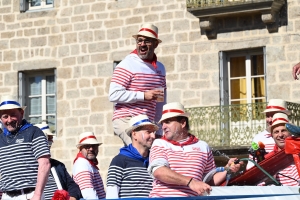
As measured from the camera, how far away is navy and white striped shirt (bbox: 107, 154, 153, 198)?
10.5m

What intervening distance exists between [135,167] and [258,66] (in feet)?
45.2

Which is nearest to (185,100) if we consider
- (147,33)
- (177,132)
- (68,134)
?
(68,134)

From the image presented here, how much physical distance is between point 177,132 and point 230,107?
14.5 m

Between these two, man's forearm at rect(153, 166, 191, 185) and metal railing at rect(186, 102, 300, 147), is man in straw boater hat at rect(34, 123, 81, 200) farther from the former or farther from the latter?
metal railing at rect(186, 102, 300, 147)

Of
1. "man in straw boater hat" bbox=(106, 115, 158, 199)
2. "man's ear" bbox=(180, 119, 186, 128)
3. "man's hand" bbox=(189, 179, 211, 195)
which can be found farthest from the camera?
"man in straw boater hat" bbox=(106, 115, 158, 199)

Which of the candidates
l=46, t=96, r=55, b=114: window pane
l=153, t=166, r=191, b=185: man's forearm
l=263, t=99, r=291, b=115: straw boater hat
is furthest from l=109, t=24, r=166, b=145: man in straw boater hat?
l=46, t=96, r=55, b=114: window pane

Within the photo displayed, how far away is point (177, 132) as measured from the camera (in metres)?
9.52

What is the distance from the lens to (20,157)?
33.8ft

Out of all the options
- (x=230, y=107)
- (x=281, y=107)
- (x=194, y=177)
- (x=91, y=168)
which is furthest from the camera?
(x=230, y=107)

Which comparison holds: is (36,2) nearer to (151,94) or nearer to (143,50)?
(143,50)

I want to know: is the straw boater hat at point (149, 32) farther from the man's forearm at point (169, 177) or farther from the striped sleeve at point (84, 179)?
the striped sleeve at point (84, 179)

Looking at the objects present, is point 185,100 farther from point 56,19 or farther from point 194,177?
point 194,177

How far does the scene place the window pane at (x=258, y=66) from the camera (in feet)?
78.6

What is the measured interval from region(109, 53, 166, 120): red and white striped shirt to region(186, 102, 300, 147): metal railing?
12.5 m
